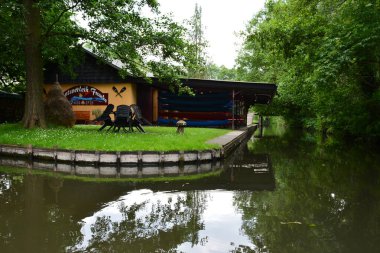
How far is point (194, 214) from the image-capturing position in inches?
244

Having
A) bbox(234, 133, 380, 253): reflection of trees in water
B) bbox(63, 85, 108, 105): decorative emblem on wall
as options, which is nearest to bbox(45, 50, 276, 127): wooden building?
bbox(63, 85, 108, 105): decorative emblem on wall

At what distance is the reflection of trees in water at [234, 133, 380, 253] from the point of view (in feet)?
15.9

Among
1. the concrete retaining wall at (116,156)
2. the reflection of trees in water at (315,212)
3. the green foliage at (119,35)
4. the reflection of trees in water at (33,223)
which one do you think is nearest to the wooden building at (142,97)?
the green foliage at (119,35)

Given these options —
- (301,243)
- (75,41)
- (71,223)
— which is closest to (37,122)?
(75,41)

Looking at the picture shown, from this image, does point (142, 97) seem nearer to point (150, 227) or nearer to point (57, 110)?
point (57, 110)

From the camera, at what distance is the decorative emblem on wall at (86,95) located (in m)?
24.7

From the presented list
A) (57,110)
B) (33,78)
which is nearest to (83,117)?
(57,110)

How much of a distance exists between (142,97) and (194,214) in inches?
769

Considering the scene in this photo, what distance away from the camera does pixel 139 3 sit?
16641 millimetres

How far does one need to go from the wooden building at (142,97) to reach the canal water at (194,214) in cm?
1513

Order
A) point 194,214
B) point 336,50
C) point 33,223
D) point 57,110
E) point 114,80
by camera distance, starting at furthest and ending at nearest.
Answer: point 114,80 < point 57,110 < point 336,50 < point 194,214 < point 33,223

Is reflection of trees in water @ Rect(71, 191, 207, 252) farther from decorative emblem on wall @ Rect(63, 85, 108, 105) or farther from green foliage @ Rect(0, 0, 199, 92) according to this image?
decorative emblem on wall @ Rect(63, 85, 108, 105)

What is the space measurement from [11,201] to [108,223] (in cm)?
252

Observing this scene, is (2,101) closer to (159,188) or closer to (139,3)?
(139,3)
